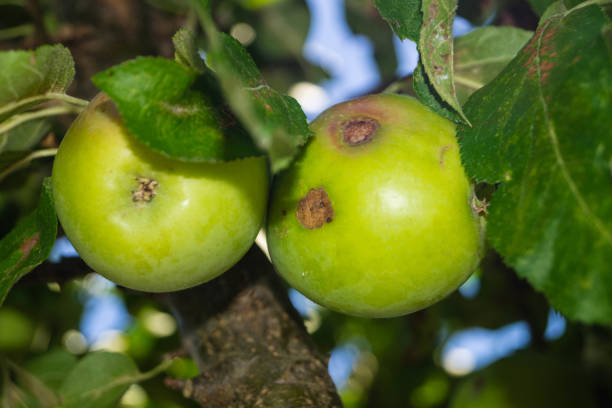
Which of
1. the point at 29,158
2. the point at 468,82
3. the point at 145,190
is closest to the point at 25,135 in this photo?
the point at 29,158

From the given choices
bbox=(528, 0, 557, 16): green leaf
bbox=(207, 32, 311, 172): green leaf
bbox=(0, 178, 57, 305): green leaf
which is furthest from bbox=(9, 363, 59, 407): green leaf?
bbox=(528, 0, 557, 16): green leaf

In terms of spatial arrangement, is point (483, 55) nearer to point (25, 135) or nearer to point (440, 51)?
point (440, 51)

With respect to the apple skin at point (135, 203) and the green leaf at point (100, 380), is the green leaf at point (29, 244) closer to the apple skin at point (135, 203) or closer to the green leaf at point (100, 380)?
the apple skin at point (135, 203)

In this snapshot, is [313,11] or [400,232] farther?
[313,11]

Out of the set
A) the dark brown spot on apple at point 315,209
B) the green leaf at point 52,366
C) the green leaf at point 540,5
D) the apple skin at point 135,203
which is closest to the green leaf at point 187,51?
the apple skin at point 135,203

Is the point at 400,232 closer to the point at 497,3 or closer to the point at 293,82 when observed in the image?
the point at 497,3

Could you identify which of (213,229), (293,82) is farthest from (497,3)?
(213,229)
